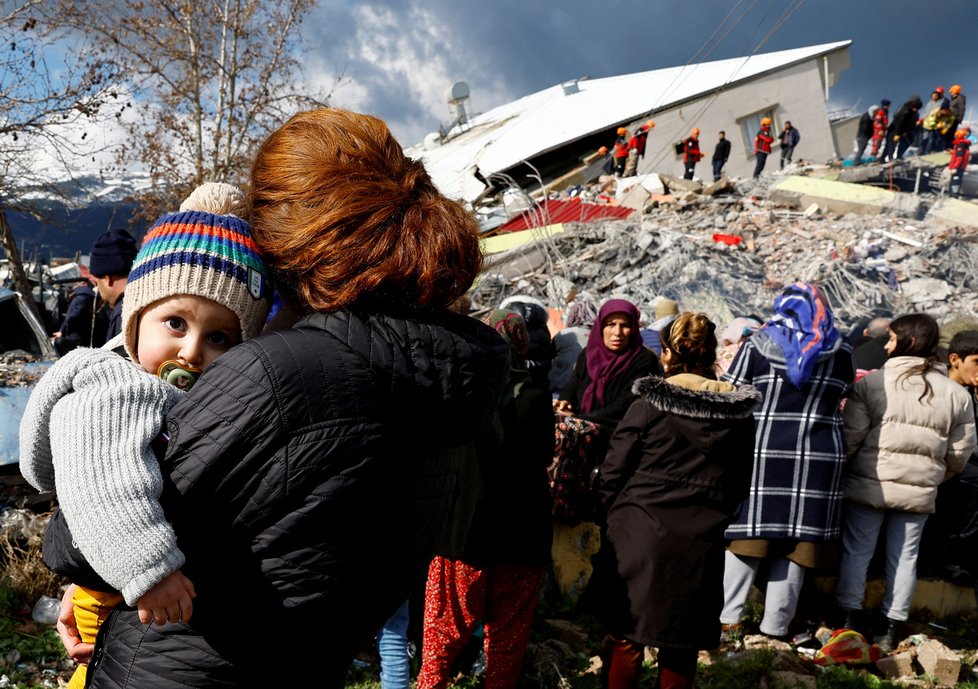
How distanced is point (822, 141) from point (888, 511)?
2868 centimetres

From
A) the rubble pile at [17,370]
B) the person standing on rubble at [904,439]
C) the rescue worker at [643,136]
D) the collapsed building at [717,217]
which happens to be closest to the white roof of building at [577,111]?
the collapsed building at [717,217]

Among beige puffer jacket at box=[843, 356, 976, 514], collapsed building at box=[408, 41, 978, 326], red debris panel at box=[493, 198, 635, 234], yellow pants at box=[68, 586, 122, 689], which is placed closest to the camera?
yellow pants at box=[68, 586, 122, 689]

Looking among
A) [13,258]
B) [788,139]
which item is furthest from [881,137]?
[13,258]

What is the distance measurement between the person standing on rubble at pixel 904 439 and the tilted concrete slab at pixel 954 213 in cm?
1238

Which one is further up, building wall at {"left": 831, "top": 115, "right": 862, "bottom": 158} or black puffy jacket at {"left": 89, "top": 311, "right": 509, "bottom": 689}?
building wall at {"left": 831, "top": 115, "right": 862, "bottom": 158}

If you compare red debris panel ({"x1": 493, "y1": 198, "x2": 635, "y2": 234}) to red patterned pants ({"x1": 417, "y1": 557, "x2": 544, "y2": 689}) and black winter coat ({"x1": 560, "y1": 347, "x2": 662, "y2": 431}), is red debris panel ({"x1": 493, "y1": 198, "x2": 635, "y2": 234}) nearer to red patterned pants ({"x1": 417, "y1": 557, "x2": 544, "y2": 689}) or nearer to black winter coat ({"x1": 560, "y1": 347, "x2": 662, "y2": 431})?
black winter coat ({"x1": 560, "y1": 347, "x2": 662, "y2": 431})

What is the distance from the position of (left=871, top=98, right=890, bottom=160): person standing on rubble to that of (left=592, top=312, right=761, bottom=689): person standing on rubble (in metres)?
23.2

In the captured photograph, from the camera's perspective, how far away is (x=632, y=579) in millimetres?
3195

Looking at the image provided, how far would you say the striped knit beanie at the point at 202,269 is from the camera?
52.1 inches

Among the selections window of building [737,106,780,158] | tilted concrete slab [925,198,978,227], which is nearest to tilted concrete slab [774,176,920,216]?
tilted concrete slab [925,198,978,227]

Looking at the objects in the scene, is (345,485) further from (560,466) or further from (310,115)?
(560,466)

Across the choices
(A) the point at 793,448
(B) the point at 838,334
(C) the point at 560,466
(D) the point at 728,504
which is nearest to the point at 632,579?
(D) the point at 728,504

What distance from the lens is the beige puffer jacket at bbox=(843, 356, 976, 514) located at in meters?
4.22

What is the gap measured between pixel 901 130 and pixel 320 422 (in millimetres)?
24766
